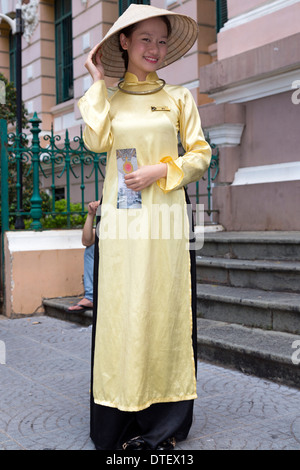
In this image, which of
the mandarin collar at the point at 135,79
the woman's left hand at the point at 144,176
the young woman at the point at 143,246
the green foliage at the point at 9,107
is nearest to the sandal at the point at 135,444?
the young woman at the point at 143,246

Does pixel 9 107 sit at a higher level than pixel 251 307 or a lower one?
higher

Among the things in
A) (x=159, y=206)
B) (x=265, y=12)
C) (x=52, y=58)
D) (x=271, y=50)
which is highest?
(x=52, y=58)

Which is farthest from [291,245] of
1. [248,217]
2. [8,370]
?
[8,370]

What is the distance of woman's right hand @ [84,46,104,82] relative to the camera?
285 cm

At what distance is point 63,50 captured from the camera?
1476 centimetres

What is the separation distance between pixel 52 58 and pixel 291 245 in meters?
11.3

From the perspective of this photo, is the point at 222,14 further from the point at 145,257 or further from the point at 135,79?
the point at 145,257

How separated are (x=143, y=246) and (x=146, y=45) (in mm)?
972

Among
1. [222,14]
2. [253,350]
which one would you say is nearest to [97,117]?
[253,350]

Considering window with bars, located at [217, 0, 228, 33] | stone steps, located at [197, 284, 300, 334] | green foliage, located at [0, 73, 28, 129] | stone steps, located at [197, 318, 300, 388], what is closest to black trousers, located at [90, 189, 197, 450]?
stone steps, located at [197, 318, 300, 388]

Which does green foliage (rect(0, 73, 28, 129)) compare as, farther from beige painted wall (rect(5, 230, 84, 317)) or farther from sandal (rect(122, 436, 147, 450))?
sandal (rect(122, 436, 147, 450))

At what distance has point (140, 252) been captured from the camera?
275cm
